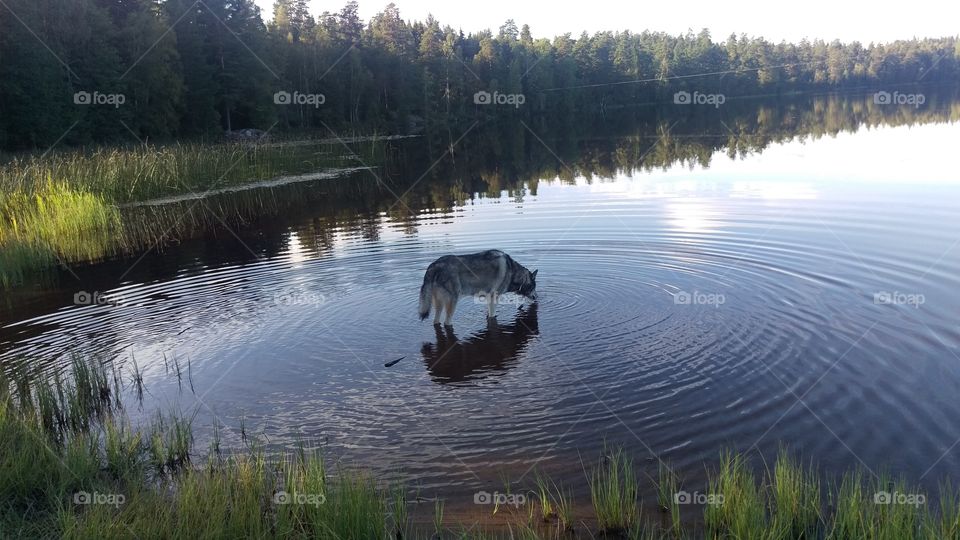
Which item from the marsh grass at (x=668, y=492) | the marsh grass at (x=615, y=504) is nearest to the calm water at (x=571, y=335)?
the marsh grass at (x=668, y=492)

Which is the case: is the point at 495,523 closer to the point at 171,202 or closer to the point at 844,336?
the point at 844,336

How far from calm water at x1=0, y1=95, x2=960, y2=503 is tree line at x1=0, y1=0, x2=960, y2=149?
1515 inches

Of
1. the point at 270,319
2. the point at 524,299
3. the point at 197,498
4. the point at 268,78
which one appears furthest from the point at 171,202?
the point at 268,78

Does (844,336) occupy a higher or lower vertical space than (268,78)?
lower

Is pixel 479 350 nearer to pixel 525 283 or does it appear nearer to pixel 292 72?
pixel 525 283

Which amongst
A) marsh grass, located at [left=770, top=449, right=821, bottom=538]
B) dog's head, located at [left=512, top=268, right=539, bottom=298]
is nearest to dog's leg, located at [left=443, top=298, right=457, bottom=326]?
dog's head, located at [left=512, top=268, right=539, bottom=298]

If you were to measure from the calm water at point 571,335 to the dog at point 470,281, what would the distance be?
551 millimetres

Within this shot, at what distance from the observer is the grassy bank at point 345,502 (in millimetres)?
6199

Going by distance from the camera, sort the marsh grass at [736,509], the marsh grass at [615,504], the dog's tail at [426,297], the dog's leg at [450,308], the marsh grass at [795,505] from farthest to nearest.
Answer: the dog's leg at [450,308] < the dog's tail at [426,297] < the marsh grass at [615,504] < the marsh grass at [795,505] < the marsh grass at [736,509]

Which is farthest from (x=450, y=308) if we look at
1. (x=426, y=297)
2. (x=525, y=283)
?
(x=525, y=283)

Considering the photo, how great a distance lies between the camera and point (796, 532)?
648 centimetres

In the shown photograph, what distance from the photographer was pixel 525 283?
48.7ft

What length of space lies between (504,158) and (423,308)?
40.2m

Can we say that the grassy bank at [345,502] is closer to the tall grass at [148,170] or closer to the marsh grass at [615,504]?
the marsh grass at [615,504]
